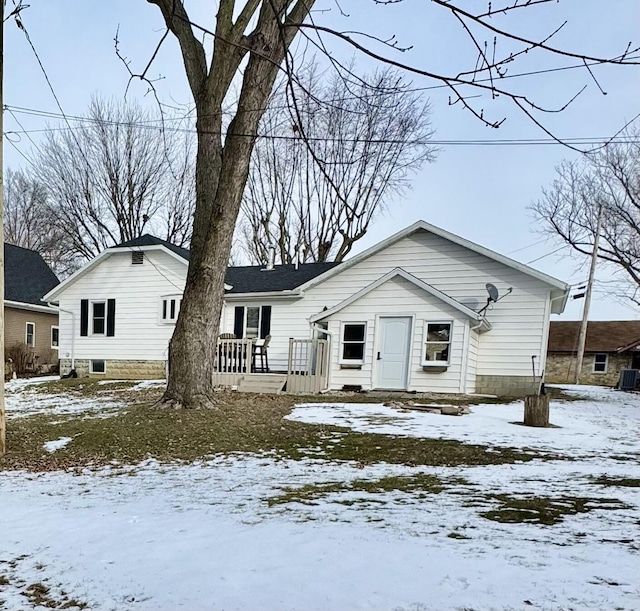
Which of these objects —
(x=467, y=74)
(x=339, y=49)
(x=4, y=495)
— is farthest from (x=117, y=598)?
(x=339, y=49)

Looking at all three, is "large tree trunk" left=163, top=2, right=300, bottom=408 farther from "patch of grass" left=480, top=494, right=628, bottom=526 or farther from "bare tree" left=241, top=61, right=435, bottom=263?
"bare tree" left=241, top=61, right=435, bottom=263

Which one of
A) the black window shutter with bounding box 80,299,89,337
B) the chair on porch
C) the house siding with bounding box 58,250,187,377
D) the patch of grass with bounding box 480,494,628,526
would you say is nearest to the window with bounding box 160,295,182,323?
the house siding with bounding box 58,250,187,377

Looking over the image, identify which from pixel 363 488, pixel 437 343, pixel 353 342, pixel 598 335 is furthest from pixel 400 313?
pixel 598 335

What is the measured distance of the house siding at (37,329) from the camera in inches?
709

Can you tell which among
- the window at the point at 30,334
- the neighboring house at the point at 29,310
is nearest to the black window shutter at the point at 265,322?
the neighboring house at the point at 29,310

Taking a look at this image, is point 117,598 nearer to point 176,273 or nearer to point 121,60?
point 121,60

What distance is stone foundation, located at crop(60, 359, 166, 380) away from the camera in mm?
15164

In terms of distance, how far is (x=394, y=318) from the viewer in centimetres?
1185

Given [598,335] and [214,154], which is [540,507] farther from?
[598,335]

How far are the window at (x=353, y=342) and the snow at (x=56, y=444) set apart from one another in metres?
7.66

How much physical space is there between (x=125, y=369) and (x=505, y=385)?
12.5 m

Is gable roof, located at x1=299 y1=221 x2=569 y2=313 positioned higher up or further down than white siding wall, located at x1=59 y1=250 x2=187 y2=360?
higher up

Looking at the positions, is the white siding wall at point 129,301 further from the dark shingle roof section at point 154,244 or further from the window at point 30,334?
the window at point 30,334

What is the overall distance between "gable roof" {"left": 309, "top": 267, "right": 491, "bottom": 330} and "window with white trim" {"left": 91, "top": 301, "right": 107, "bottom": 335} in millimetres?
8301
